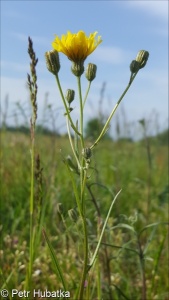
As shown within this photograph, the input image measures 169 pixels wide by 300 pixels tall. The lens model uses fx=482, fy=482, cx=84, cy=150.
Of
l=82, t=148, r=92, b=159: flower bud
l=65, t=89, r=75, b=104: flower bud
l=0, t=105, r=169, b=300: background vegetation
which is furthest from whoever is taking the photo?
l=0, t=105, r=169, b=300: background vegetation

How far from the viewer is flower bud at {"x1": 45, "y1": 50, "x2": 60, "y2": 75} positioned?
40.1 inches

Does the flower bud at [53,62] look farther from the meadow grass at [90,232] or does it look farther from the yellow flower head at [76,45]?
the meadow grass at [90,232]

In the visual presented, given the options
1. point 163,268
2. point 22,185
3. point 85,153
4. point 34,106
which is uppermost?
point 34,106

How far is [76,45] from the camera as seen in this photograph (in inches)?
39.1

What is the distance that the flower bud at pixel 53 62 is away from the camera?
1.02 meters

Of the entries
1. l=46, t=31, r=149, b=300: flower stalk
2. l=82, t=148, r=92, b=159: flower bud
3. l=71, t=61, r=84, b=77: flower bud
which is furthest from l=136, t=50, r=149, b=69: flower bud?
l=82, t=148, r=92, b=159: flower bud

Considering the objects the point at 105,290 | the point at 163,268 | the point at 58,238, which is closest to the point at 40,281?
the point at 105,290

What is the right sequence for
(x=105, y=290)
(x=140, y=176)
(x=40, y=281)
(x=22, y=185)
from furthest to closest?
(x=140, y=176), (x=22, y=185), (x=40, y=281), (x=105, y=290)

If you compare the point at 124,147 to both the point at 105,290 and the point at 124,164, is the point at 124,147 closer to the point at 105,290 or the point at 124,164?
the point at 124,164

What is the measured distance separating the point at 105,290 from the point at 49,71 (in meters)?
0.85

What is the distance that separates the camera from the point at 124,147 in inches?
218

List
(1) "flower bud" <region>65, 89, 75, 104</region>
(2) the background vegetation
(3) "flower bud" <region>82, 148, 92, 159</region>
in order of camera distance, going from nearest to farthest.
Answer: (3) "flower bud" <region>82, 148, 92, 159</region> < (1) "flower bud" <region>65, 89, 75, 104</region> < (2) the background vegetation

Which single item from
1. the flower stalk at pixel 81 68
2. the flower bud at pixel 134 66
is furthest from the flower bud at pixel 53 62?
the flower bud at pixel 134 66

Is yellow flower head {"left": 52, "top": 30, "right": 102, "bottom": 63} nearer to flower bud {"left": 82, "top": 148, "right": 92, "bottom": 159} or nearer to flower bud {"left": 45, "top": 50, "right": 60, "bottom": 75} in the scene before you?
flower bud {"left": 45, "top": 50, "right": 60, "bottom": 75}
